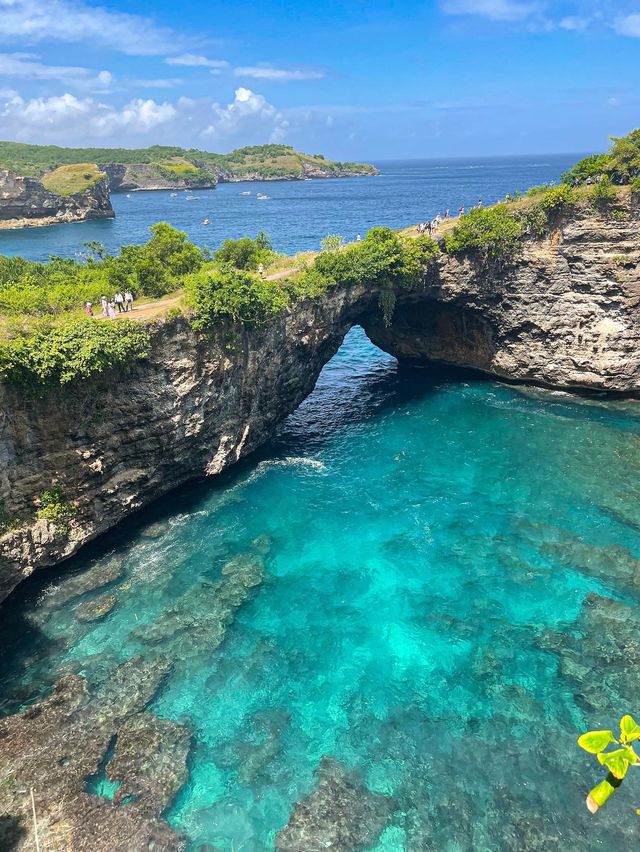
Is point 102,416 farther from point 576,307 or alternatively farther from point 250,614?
point 576,307

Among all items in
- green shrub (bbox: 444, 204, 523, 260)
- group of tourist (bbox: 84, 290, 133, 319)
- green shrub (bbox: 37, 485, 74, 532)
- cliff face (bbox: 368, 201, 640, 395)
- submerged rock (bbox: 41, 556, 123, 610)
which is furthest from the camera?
green shrub (bbox: 444, 204, 523, 260)

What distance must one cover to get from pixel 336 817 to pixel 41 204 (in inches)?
6701

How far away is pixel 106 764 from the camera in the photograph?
1952cm

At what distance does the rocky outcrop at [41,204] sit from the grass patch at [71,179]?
2269 mm

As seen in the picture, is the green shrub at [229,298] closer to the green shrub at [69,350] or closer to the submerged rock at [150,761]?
the green shrub at [69,350]

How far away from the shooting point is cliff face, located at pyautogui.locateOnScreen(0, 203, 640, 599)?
2675 centimetres

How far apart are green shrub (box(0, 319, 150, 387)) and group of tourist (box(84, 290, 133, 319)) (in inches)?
102

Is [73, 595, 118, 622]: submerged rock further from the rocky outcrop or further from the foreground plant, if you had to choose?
the rocky outcrop

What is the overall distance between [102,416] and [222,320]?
29.5 ft

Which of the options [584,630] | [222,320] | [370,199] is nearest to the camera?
[584,630]

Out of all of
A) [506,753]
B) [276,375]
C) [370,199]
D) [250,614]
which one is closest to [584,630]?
[506,753]

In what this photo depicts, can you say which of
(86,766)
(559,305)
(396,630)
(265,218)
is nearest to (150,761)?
(86,766)

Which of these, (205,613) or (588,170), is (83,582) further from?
(588,170)

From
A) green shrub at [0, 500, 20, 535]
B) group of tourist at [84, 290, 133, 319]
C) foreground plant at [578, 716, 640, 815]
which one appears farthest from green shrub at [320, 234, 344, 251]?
foreground plant at [578, 716, 640, 815]
